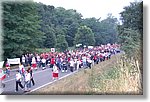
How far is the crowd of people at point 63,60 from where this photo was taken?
15.3 feet

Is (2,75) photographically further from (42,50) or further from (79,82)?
(79,82)

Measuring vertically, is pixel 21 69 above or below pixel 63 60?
below

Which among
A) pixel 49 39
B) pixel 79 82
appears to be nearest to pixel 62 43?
pixel 49 39

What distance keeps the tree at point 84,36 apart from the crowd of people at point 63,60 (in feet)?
0.30

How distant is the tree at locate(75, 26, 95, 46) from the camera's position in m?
4.66

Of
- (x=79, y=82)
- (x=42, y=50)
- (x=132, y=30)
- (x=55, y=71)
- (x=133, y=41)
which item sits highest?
(x=132, y=30)

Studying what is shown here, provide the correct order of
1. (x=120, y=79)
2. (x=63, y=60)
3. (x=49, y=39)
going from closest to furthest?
(x=120, y=79) → (x=49, y=39) → (x=63, y=60)

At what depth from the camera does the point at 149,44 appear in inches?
176

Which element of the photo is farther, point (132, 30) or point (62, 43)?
point (62, 43)

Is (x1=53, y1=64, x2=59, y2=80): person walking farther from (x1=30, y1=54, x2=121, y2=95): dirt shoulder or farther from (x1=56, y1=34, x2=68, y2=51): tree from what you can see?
(x1=56, y1=34, x2=68, y2=51): tree

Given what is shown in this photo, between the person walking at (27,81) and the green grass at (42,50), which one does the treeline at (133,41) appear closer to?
the green grass at (42,50)

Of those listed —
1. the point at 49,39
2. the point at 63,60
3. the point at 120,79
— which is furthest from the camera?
the point at 63,60

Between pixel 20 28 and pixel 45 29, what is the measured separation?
315 mm

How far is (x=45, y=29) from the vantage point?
4672 mm
